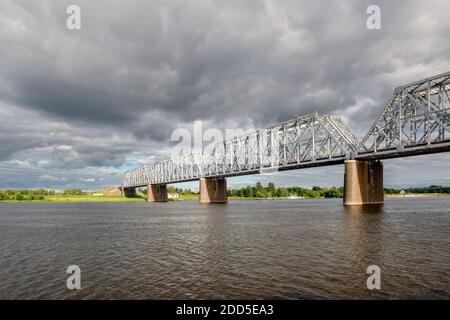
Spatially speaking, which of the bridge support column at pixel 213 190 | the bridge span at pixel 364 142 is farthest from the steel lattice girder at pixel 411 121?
the bridge support column at pixel 213 190

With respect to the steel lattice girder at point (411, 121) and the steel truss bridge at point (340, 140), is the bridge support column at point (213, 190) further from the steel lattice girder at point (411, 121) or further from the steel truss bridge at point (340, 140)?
the steel lattice girder at point (411, 121)

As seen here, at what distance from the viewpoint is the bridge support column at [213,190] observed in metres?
155

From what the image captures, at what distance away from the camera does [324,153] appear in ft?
360

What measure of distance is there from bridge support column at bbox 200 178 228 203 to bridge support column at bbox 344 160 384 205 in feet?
243

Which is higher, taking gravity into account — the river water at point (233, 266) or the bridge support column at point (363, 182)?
the bridge support column at point (363, 182)

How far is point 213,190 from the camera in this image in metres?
158

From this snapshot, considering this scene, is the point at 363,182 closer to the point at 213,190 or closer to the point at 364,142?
the point at 364,142

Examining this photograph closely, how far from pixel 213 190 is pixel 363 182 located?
8019 cm

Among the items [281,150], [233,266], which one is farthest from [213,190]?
[233,266]

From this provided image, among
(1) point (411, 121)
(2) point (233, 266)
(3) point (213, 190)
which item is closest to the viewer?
(2) point (233, 266)

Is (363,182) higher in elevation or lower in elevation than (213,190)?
higher

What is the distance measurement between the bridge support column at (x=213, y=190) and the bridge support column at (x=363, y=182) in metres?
74.1
